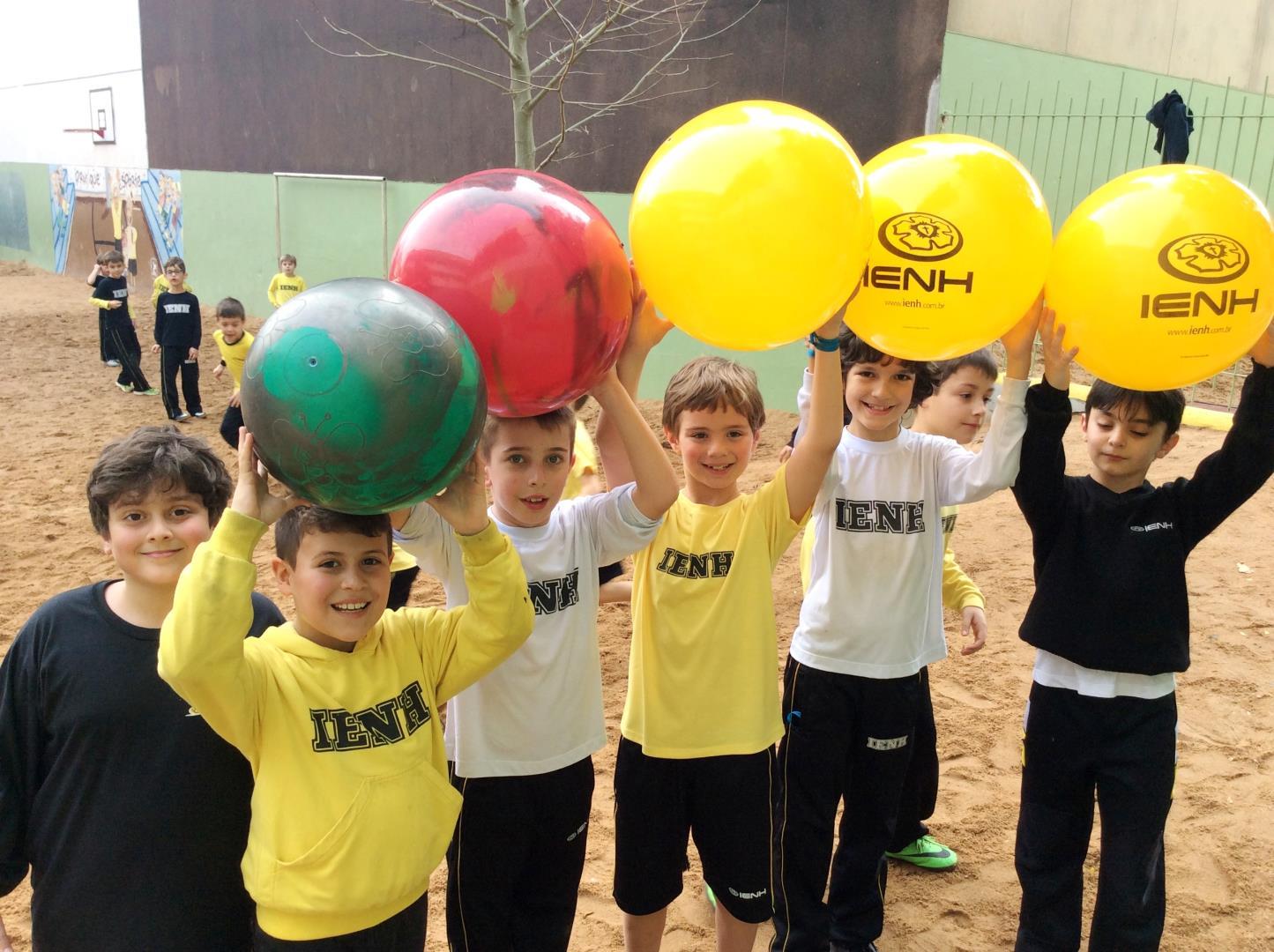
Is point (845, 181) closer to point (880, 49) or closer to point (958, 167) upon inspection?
point (958, 167)

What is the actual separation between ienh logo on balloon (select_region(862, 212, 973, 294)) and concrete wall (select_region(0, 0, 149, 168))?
23.0 metres

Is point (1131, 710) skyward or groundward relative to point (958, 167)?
groundward

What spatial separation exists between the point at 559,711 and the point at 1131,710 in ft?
4.91

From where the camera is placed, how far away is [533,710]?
242 cm

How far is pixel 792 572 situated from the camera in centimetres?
649

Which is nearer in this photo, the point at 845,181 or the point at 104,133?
the point at 845,181

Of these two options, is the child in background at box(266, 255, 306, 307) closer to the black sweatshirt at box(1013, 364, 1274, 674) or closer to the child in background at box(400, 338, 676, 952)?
the child in background at box(400, 338, 676, 952)

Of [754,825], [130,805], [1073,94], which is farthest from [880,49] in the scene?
[130,805]

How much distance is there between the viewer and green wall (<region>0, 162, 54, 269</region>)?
26.5 meters

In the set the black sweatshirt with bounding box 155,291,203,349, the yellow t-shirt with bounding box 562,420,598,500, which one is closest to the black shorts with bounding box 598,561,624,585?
the yellow t-shirt with bounding box 562,420,598,500

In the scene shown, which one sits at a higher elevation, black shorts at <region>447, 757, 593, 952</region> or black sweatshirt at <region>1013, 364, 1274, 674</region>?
black sweatshirt at <region>1013, 364, 1274, 674</region>

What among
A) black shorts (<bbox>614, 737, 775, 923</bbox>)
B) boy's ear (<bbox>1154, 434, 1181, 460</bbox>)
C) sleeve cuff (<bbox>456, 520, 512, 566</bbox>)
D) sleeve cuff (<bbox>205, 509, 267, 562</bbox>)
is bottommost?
black shorts (<bbox>614, 737, 775, 923</bbox>)

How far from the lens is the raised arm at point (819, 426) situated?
237 cm

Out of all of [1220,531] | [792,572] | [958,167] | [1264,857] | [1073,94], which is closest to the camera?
[958,167]
